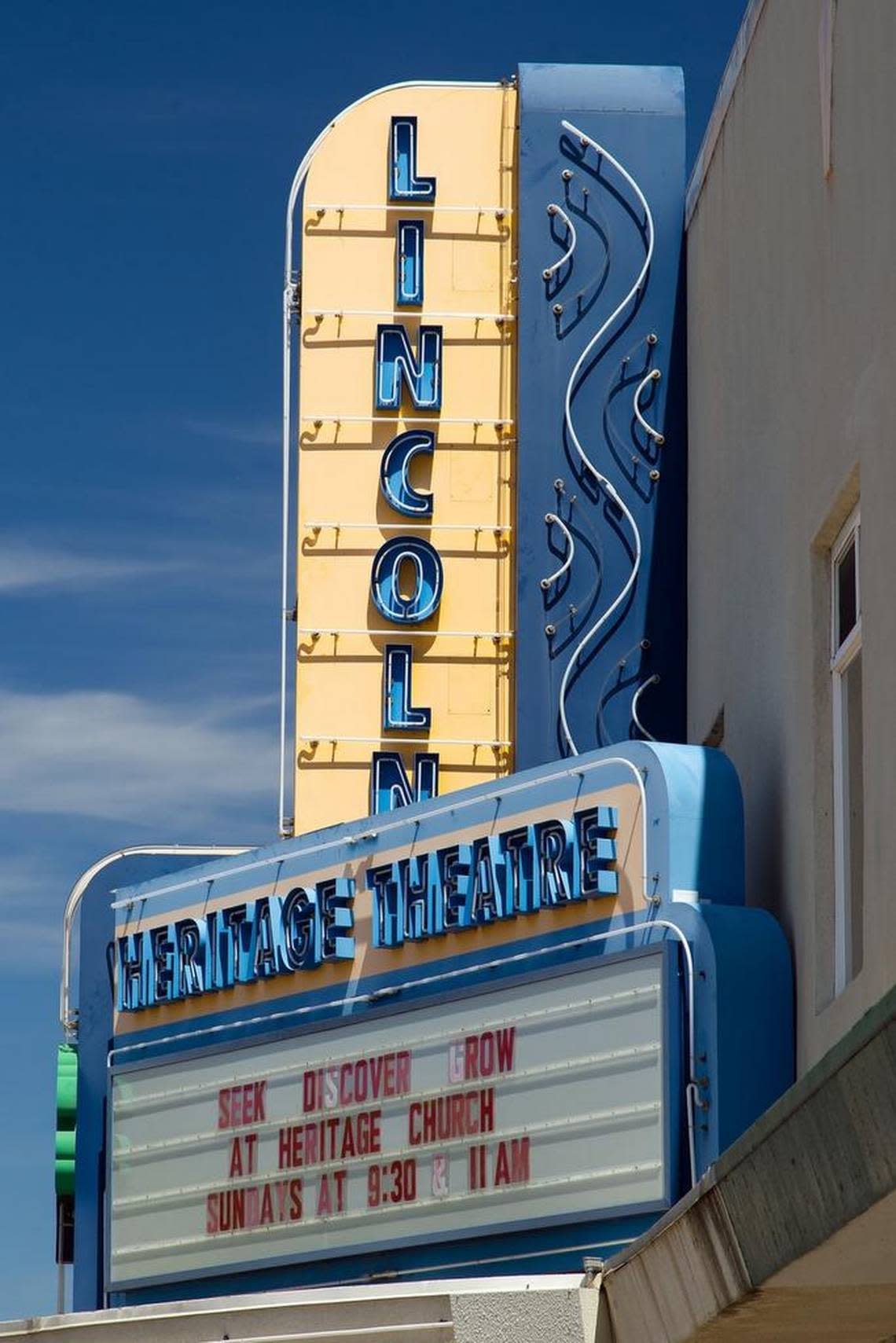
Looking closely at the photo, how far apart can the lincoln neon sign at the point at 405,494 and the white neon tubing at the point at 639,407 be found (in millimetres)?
1406

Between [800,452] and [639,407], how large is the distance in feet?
15.0

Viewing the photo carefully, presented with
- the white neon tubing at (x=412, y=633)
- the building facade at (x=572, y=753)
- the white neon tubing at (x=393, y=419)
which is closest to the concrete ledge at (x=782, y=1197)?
the building facade at (x=572, y=753)

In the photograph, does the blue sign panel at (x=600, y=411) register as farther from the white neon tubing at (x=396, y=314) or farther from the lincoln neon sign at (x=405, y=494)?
the lincoln neon sign at (x=405, y=494)

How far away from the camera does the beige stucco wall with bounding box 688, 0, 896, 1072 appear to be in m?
9.87

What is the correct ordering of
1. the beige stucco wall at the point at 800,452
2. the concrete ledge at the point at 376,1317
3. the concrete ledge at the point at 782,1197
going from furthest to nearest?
the beige stucco wall at the point at 800,452, the concrete ledge at the point at 376,1317, the concrete ledge at the point at 782,1197

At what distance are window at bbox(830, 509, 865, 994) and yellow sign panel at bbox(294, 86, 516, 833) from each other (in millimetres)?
5106

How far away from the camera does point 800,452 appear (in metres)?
11.8

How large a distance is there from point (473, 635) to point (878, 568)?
6592 millimetres

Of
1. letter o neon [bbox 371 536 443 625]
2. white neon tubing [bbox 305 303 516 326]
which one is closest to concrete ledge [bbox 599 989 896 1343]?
letter o neon [bbox 371 536 443 625]

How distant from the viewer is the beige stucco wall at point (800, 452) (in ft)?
32.4

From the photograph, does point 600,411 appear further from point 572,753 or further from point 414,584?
point 572,753

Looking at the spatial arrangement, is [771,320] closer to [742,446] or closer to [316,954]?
[742,446]

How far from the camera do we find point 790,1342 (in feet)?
27.2

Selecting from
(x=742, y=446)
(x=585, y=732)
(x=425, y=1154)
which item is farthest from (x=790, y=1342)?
(x=585, y=732)
